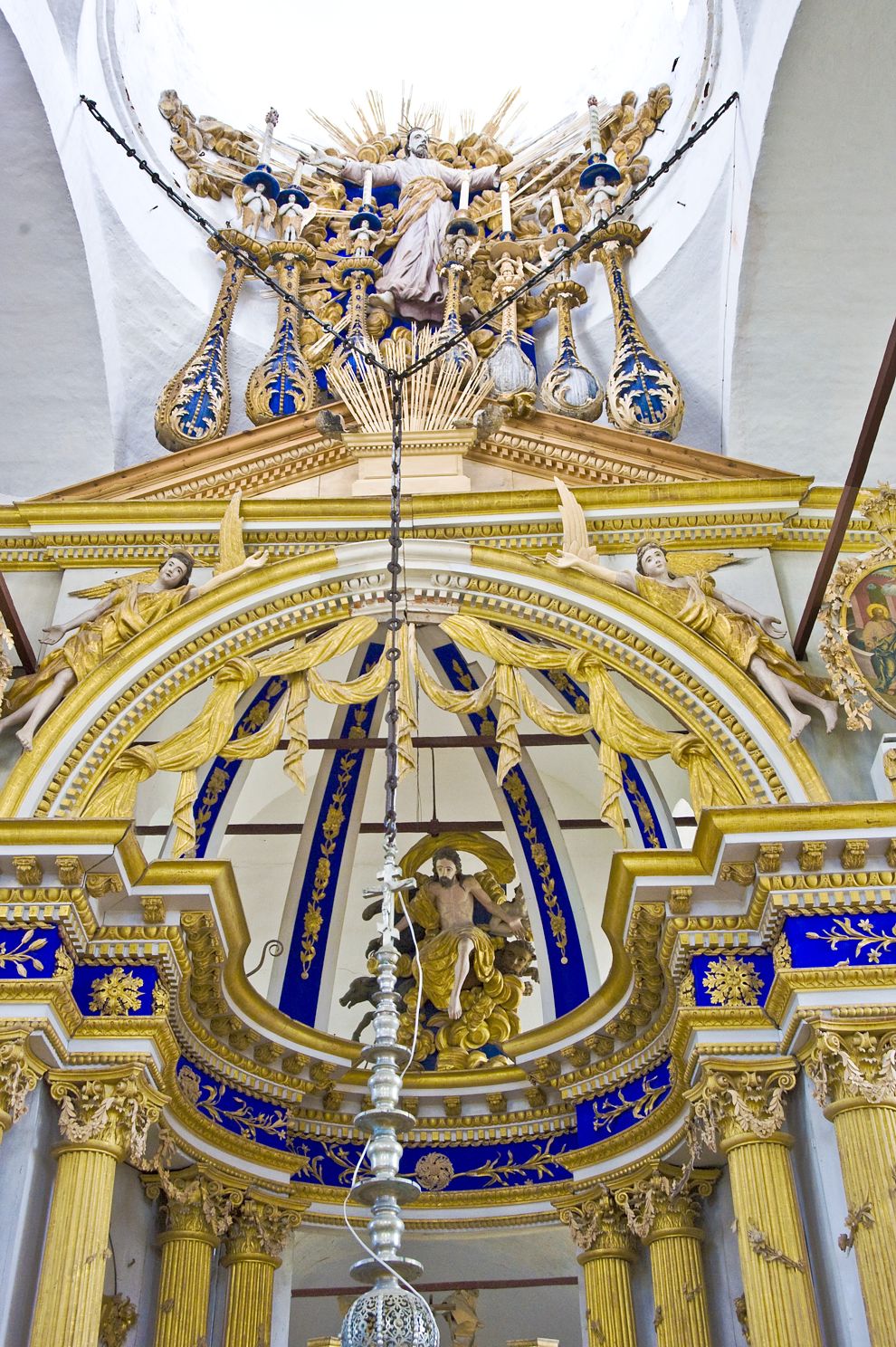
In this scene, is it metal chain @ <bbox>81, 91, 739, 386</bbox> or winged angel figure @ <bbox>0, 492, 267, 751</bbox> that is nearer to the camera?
winged angel figure @ <bbox>0, 492, 267, 751</bbox>

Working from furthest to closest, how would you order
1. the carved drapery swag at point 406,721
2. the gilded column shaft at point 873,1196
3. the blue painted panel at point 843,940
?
the carved drapery swag at point 406,721
the blue painted panel at point 843,940
the gilded column shaft at point 873,1196

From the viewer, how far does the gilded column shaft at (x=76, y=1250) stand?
294 inches

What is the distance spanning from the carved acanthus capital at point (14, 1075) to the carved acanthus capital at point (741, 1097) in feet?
11.7

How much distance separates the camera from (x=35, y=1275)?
306 inches

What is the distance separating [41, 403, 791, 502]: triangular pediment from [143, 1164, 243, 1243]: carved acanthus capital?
178 inches

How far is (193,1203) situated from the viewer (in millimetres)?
9703

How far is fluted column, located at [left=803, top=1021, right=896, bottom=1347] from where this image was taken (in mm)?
7066

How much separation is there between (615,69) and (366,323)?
407 cm

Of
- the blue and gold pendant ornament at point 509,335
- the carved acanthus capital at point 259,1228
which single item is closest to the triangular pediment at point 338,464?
the blue and gold pendant ornament at point 509,335

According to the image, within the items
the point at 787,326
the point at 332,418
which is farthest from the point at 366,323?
the point at 787,326

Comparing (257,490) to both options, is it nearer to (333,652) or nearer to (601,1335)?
(333,652)

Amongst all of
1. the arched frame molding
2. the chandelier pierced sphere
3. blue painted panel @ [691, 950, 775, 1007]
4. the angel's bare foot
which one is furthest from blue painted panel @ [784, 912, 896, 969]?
the chandelier pierced sphere

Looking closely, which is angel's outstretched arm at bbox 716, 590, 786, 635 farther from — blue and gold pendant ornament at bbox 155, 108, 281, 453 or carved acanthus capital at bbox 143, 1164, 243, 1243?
carved acanthus capital at bbox 143, 1164, 243, 1243

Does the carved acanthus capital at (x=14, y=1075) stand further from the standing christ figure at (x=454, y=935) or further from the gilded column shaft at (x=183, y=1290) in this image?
the standing christ figure at (x=454, y=935)
